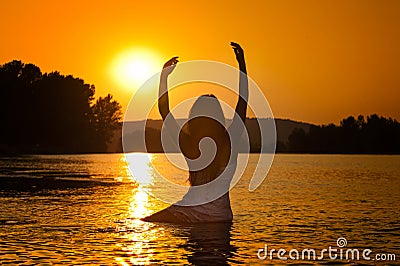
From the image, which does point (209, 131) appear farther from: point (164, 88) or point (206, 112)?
point (164, 88)

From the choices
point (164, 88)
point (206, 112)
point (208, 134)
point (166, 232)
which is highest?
point (164, 88)

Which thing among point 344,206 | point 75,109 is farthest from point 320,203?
point 75,109

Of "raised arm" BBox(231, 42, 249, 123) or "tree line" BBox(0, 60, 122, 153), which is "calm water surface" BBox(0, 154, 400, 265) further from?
"tree line" BBox(0, 60, 122, 153)

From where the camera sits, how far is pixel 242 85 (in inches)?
643

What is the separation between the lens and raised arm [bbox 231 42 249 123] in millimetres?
16328

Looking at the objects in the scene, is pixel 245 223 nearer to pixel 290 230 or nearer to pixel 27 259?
pixel 290 230

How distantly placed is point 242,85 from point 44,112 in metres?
147

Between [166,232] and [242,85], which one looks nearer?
[242,85]

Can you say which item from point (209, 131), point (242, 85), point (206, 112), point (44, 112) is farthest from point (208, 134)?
point (44, 112)

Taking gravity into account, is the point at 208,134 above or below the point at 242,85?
below

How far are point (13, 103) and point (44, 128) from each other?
10.4 meters

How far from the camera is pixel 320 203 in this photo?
117 feet

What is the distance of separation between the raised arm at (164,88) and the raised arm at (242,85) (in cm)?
153

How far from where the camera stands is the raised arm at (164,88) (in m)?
16.6
